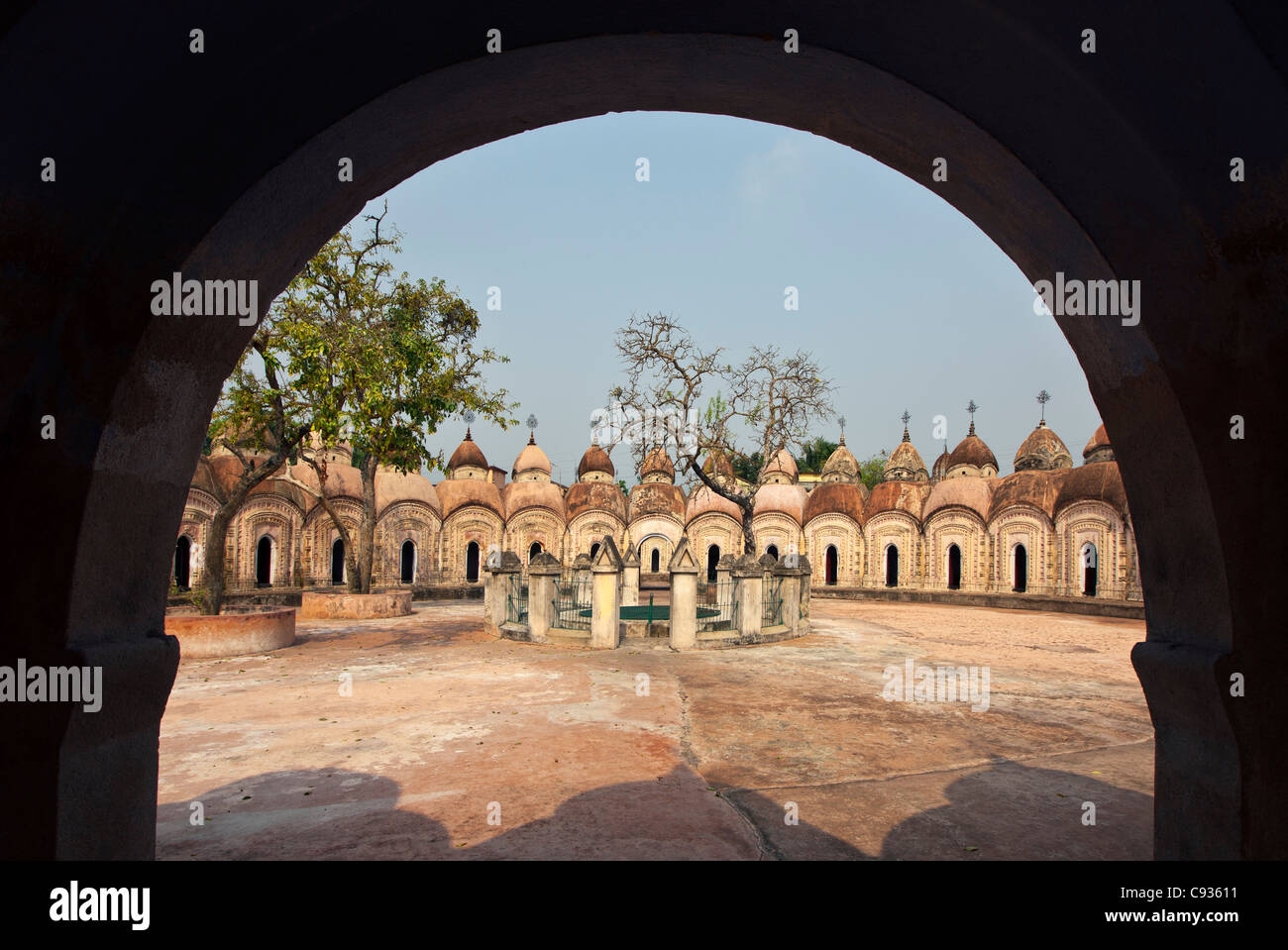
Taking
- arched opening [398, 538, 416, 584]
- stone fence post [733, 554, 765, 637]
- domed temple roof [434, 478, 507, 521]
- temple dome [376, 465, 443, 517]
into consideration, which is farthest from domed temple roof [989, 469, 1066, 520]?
arched opening [398, 538, 416, 584]

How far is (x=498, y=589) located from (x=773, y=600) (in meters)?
6.69

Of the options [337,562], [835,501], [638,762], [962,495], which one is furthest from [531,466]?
[638,762]

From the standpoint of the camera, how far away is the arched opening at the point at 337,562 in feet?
96.7

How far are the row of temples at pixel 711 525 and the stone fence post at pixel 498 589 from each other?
10060 millimetres

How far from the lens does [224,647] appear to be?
13195 millimetres

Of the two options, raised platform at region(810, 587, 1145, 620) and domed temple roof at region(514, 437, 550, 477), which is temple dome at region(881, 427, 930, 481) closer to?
raised platform at region(810, 587, 1145, 620)

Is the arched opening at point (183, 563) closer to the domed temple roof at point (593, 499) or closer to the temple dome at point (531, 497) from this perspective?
the temple dome at point (531, 497)

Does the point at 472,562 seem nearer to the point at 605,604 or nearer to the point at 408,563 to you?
the point at 408,563

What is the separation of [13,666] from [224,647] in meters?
13.3

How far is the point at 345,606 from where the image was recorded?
64.8 ft

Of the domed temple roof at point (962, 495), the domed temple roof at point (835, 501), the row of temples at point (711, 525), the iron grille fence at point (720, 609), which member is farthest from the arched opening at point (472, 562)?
the domed temple roof at point (962, 495)

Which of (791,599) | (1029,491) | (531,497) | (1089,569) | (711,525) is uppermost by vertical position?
(1029,491)
